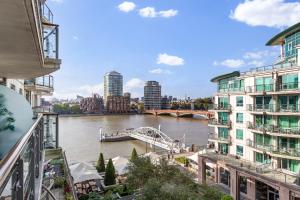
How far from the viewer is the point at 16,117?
332 cm

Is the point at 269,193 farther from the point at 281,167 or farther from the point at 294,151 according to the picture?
the point at 294,151

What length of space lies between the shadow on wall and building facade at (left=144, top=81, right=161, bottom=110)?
15449 cm

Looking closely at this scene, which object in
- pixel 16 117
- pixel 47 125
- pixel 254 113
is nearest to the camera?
pixel 16 117

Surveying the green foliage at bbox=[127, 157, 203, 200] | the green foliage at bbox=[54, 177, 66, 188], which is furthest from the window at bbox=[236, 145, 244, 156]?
the green foliage at bbox=[54, 177, 66, 188]

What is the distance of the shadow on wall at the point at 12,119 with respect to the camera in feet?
9.40

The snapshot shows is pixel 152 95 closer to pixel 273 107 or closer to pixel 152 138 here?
pixel 152 138

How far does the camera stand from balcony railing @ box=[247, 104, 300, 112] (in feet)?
63.7

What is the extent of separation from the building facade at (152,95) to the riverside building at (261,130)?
130949mm

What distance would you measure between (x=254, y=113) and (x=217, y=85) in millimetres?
7456

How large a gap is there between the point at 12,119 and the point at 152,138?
44843mm

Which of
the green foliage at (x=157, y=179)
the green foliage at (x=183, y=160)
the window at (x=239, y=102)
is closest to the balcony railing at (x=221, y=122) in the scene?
the window at (x=239, y=102)

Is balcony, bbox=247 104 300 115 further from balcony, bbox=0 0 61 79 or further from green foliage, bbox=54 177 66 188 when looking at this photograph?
balcony, bbox=0 0 61 79

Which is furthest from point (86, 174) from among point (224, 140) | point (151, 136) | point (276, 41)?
point (151, 136)

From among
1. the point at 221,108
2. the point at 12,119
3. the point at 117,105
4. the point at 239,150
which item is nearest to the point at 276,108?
the point at 239,150
